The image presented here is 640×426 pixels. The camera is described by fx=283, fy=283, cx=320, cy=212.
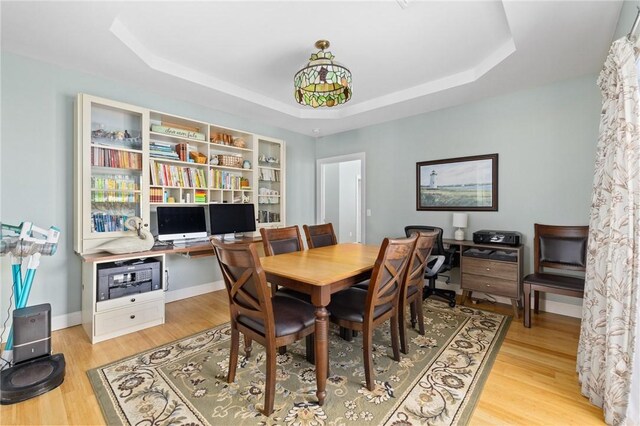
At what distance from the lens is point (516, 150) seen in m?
3.33

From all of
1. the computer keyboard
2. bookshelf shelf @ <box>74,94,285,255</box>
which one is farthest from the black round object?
the computer keyboard

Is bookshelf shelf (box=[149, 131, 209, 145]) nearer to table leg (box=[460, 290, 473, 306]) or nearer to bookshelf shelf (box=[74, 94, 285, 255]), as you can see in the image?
bookshelf shelf (box=[74, 94, 285, 255])

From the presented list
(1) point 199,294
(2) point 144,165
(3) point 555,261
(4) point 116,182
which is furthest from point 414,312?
(4) point 116,182

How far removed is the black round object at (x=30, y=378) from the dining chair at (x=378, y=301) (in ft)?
6.02

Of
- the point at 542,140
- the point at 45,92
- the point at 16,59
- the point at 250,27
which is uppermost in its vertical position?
the point at 250,27

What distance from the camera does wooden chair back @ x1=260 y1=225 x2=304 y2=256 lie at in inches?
103

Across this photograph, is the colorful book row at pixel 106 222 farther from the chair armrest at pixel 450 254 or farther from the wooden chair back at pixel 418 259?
the chair armrest at pixel 450 254

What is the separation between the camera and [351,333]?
2502 millimetres

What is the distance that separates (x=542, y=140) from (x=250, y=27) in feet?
10.7

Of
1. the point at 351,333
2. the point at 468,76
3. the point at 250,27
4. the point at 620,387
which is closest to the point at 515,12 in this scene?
the point at 468,76

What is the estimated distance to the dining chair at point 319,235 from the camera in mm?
2947

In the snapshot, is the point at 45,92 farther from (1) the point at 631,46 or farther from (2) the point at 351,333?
(1) the point at 631,46

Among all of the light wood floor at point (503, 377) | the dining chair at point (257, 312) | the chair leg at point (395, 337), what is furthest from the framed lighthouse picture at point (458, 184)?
the dining chair at point (257, 312)

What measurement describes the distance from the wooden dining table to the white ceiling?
1.85 meters
